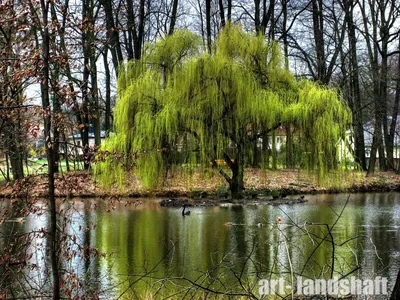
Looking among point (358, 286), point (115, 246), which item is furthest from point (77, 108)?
point (115, 246)

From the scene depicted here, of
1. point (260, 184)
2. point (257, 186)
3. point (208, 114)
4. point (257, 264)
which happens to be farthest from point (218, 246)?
point (260, 184)

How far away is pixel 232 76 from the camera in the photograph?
15.4 meters

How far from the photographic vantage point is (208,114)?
50.5ft

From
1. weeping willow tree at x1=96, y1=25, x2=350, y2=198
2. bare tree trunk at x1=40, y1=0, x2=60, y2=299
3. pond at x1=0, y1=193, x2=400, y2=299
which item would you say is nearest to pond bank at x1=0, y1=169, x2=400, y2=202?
weeping willow tree at x1=96, y1=25, x2=350, y2=198

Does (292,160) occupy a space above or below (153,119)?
below

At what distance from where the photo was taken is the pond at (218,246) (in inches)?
234

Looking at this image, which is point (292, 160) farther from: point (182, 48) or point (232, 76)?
point (182, 48)

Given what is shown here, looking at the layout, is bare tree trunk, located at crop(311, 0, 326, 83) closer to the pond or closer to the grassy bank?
the grassy bank

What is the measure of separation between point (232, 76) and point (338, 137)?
3.90 metres

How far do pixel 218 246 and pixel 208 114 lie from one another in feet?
22.2

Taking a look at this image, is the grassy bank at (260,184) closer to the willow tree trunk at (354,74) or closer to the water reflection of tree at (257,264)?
the willow tree trunk at (354,74)

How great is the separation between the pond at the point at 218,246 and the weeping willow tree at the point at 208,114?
1.72 meters

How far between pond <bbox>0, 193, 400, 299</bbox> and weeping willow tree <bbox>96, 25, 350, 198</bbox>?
1.72m

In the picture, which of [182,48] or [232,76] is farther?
[182,48]
